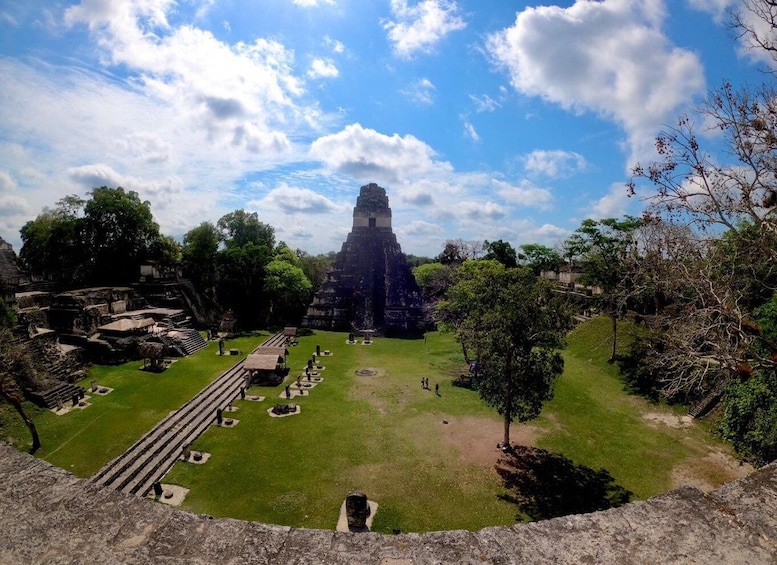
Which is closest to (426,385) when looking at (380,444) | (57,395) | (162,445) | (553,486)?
(380,444)

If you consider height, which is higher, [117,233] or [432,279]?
[117,233]

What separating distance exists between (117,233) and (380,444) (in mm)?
34346

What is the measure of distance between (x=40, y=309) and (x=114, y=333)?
4.63 meters

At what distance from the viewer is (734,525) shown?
12.8ft

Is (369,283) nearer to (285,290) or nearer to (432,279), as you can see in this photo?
(285,290)

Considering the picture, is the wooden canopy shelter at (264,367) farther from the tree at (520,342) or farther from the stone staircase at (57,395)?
the tree at (520,342)

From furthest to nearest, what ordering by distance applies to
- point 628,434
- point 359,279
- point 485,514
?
point 359,279
point 628,434
point 485,514

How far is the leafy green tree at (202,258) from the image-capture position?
41500mm

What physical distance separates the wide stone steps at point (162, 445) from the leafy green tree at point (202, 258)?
2272 cm

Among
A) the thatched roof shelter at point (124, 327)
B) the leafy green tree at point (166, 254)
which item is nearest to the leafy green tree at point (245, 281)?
the leafy green tree at point (166, 254)

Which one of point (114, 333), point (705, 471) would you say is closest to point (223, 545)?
point (705, 471)

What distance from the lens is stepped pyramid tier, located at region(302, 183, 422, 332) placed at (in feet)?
129

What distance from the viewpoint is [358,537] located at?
12.9 feet

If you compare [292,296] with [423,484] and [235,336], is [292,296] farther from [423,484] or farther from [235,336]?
[423,484]
